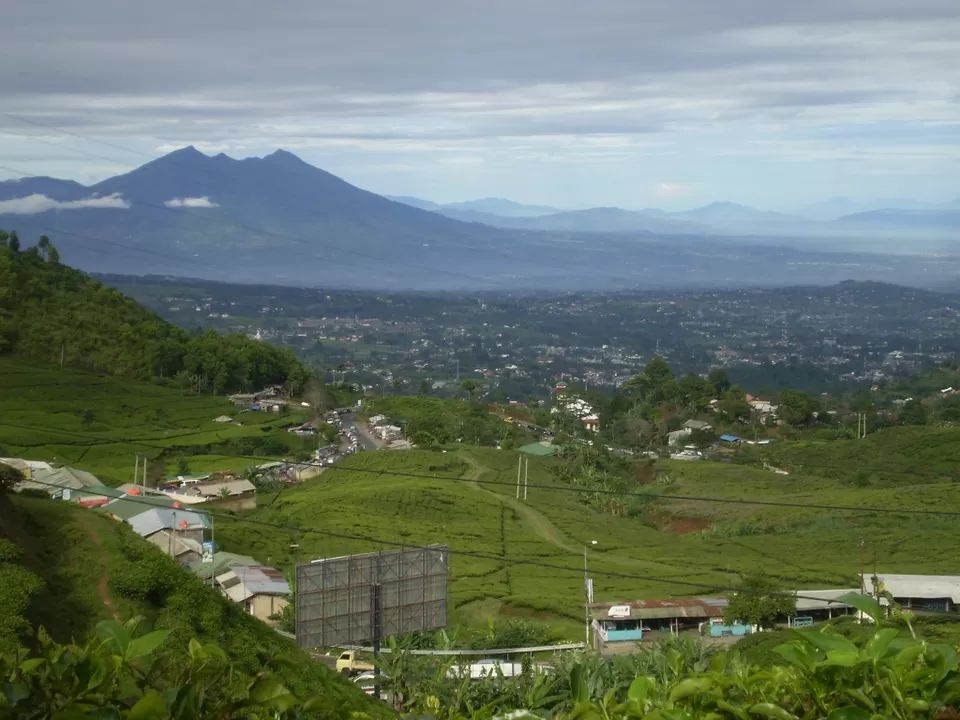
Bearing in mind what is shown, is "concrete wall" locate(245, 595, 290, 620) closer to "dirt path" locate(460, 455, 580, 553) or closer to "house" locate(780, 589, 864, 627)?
"house" locate(780, 589, 864, 627)

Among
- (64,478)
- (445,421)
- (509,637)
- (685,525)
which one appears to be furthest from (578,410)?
(509,637)

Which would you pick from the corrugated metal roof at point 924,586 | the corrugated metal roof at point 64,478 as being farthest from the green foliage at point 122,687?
the corrugated metal roof at point 64,478

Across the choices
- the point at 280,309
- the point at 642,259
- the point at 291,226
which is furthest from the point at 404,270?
the point at 280,309

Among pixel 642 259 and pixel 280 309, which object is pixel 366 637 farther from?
pixel 642 259

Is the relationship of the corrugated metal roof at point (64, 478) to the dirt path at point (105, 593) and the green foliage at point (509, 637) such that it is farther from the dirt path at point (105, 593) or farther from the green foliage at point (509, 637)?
the dirt path at point (105, 593)

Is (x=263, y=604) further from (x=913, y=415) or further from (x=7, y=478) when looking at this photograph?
(x=913, y=415)
